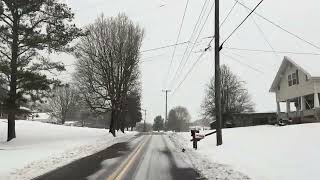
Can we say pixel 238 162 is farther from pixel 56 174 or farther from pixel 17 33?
pixel 17 33

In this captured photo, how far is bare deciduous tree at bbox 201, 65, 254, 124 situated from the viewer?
8556cm

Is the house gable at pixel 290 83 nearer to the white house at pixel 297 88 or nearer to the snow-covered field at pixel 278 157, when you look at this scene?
the white house at pixel 297 88

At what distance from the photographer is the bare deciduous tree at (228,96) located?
8556cm


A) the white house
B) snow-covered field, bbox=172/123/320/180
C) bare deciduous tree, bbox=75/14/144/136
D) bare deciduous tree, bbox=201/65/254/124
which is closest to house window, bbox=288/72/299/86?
the white house

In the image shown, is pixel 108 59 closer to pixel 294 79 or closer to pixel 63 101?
pixel 294 79

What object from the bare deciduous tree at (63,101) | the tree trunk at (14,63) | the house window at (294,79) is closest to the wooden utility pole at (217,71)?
the tree trunk at (14,63)

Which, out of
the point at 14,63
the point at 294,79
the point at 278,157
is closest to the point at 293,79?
the point at 294,79

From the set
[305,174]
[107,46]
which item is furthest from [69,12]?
[305,174]

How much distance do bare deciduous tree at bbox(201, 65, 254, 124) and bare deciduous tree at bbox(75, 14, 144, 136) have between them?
36.8 m

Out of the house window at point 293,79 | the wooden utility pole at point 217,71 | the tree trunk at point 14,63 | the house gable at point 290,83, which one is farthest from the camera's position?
the house window at point 293,79

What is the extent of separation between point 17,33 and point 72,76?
22065 mm

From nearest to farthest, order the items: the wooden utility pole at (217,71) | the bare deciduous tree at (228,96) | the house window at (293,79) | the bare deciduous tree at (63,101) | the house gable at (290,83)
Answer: the wooden utility pole at (217,71) < the house gable at (290,83) < the house window at (293,79) < the bare deciduous tree at (228,96) < the bare deciduous tree at (63,101)

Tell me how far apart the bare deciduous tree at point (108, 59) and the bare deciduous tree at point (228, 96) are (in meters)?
36.8

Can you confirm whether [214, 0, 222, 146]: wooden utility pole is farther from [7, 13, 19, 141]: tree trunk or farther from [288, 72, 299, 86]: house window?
[288, 72, 299, 86]: house window
